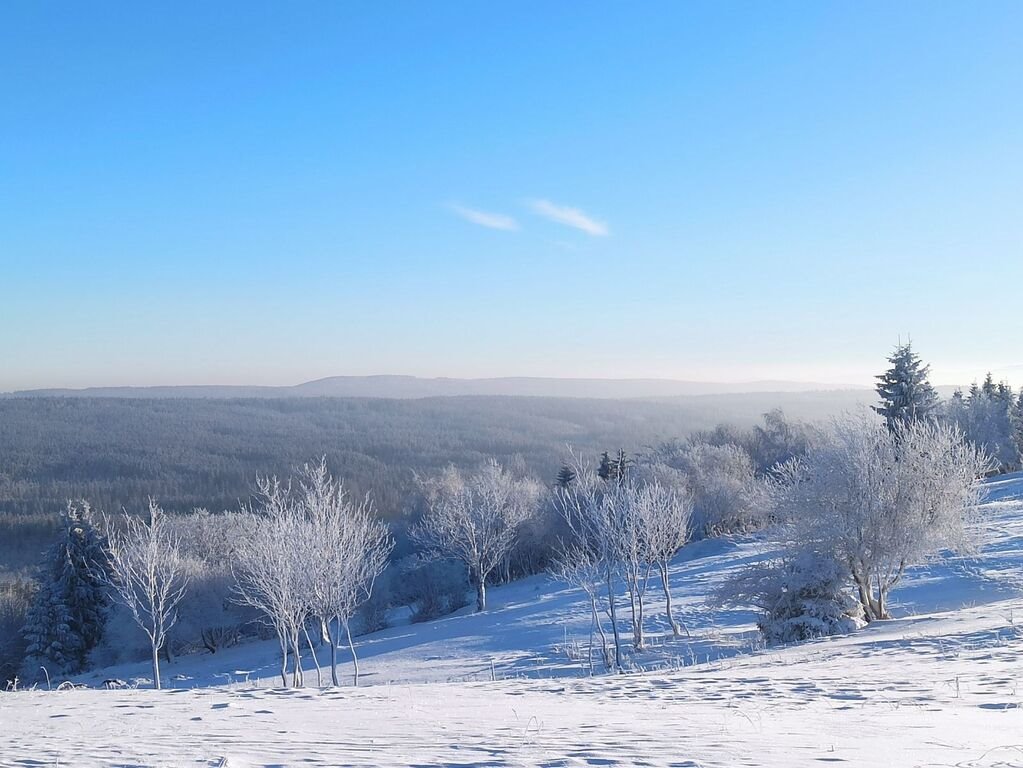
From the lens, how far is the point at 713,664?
15531 mm

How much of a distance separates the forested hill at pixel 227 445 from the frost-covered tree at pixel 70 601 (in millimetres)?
45797

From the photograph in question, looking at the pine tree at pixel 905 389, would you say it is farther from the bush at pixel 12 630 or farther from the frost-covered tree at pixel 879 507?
the bush at pixel 12 630

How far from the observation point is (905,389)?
42688 mm

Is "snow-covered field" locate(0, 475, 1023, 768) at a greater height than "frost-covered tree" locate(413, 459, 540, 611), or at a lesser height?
greater

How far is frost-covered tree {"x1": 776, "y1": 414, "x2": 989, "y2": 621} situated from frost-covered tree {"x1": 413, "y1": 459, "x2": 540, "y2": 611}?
73.3 feet

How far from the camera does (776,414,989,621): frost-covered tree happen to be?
2048 centimetres

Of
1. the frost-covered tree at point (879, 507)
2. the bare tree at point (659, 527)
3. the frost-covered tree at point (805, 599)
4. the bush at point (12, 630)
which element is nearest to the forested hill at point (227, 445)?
the bush at point (12, 630)

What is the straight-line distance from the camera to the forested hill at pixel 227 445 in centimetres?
10862

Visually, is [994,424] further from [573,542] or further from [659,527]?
[659,527]

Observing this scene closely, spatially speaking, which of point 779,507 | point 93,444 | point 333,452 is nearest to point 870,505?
point 779,507

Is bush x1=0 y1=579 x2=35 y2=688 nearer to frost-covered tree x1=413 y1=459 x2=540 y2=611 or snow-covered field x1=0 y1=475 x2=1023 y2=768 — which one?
frost-covered tree x1=413 y1=459 x2=540 y2=611

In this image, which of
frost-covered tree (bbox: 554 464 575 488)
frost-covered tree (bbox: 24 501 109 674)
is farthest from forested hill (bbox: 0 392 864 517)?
frost-covered tree (bbox: 24 501 109 674)

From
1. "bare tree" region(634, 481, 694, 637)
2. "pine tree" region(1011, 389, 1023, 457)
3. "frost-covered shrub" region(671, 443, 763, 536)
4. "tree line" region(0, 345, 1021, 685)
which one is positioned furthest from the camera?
"pine tree" region(1011, 389, 1023, 457)

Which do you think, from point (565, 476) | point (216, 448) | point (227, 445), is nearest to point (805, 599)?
point (565, 476)
